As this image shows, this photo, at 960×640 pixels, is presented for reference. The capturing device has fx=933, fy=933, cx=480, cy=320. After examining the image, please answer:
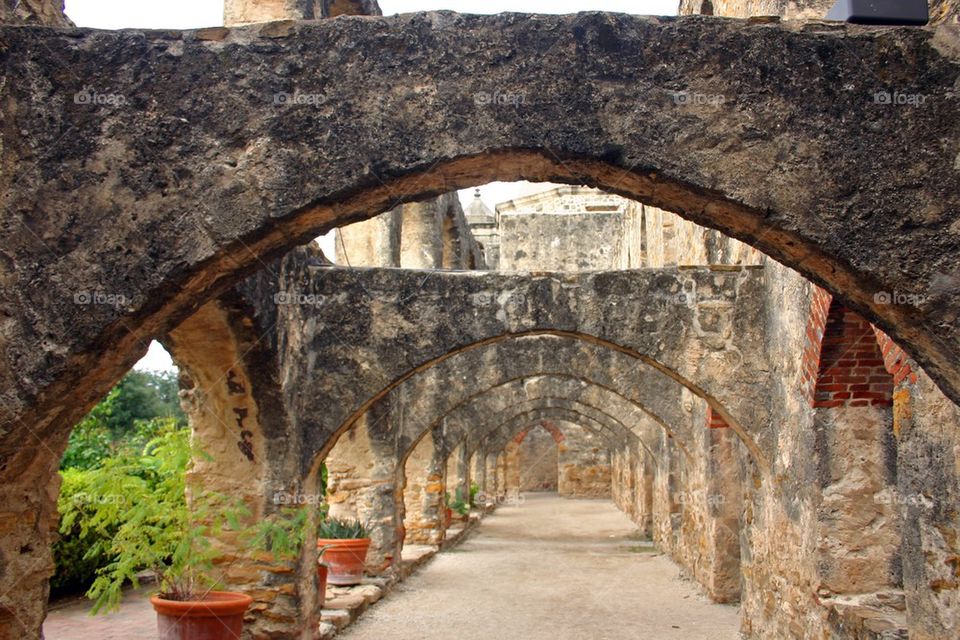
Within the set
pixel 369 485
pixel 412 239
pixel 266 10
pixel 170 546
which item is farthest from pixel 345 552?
pixel 266 10

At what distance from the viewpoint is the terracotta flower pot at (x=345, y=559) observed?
944cm

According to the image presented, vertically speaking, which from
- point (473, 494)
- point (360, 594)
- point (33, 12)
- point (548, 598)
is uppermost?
point (33, 12)

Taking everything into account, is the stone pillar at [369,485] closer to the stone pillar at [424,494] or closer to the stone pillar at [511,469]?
the stone pillar at [424,494]

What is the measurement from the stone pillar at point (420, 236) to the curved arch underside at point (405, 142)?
9434mm

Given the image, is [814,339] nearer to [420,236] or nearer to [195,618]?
[195,618]

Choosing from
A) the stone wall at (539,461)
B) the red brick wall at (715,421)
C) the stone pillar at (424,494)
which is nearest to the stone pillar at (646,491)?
the stone pillar at (424,494)

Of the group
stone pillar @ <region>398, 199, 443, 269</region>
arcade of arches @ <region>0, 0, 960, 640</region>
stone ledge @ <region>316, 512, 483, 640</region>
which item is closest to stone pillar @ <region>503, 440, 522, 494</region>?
stone ledge @ <region>316, 512, 483, 640</region>

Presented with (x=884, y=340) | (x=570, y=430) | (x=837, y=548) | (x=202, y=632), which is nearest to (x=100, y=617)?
(x=202, y=632)

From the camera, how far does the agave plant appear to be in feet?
31.5

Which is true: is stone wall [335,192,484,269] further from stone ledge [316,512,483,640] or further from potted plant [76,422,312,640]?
potted plant [76,422,312,640]

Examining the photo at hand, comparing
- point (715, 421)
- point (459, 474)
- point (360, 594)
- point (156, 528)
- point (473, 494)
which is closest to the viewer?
point (156, 528)

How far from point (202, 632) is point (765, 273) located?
4.74 metres

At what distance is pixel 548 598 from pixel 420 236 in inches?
207

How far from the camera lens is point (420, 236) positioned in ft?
41.9
